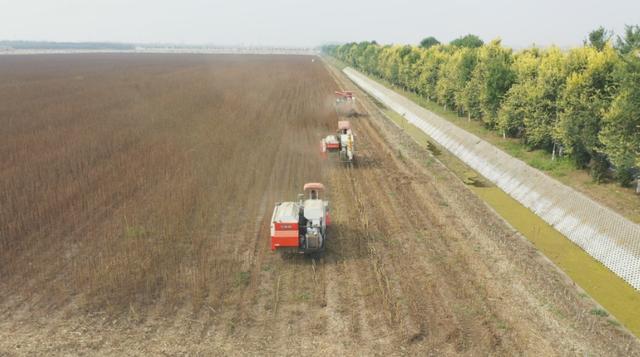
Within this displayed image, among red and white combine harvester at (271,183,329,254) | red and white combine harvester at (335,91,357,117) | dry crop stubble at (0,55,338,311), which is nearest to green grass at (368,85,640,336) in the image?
red and white combine harvester at (271,183,329,254)

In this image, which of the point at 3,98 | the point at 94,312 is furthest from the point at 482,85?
the point at 3,98

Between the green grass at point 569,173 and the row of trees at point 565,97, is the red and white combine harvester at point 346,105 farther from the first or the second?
the green grass at point 569,173

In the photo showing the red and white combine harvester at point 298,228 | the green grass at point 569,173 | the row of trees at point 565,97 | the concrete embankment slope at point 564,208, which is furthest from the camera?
the row of trees at point 565,97

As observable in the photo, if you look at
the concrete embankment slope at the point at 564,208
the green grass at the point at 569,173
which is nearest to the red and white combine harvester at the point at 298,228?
the concrete embankment slope at the point at 564,208

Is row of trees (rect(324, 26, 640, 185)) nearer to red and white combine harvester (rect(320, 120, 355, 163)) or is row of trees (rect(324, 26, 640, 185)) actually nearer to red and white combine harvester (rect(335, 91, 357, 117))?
red and white combine harvester (rect(335, 91, 357, 117))

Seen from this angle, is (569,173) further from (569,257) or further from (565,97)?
(569,257)

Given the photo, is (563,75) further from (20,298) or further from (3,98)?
(3,98)

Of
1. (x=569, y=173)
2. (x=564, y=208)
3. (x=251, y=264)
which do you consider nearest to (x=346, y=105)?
(x=569, y=173)
